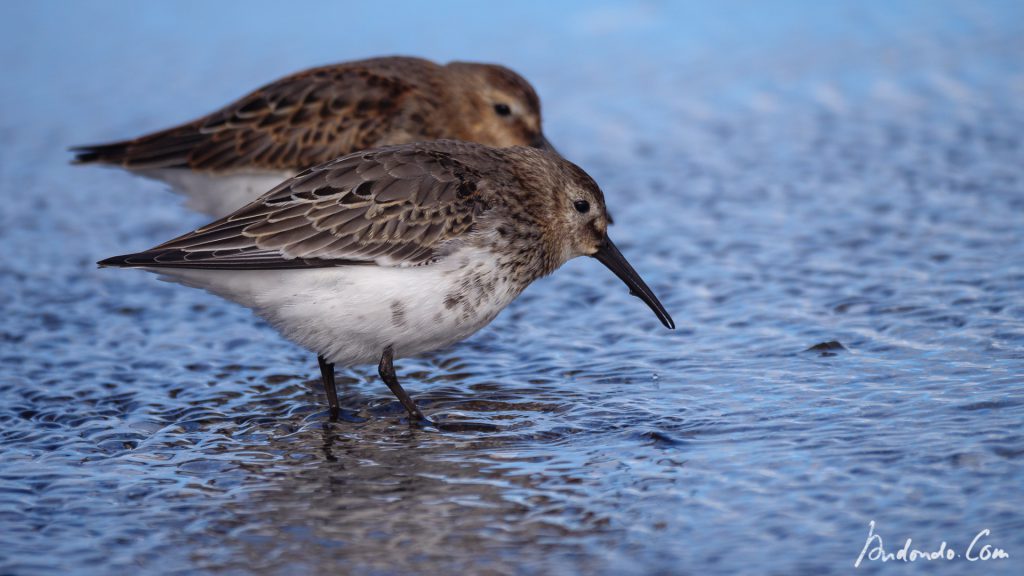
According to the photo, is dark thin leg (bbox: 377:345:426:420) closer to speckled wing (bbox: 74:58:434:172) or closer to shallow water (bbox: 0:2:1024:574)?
shallow water (bbox: 0:2:1024:574)

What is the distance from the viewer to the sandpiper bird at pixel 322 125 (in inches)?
356

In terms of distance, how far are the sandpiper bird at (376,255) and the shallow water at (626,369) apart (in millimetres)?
524

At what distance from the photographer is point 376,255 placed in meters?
6.46

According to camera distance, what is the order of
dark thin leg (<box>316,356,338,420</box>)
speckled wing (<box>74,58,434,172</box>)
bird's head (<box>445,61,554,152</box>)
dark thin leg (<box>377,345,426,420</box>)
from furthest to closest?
bird's head (<box>445,61,554,152</box>), speckled wing (<box>74,58,434,172</box>), dark thin leg (<box>316,356,338,420</box>), dark thin leg (<box>377,345,426,420</box>)

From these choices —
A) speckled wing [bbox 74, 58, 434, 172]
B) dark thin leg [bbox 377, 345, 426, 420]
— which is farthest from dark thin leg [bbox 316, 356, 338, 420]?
speckled wing [bbox 74, 58, 434, 172]

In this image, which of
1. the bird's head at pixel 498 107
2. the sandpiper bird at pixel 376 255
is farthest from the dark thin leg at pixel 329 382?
the bird's head at pixel 498 107

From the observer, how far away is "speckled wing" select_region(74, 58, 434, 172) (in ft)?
29.7

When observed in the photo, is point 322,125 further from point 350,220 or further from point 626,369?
point 626,369

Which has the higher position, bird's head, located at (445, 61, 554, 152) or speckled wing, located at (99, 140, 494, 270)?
bird's head, located at (445, 61, 554, 152)

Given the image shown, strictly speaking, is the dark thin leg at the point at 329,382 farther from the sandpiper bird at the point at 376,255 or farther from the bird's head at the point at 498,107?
the bird's head at the point at 498,107

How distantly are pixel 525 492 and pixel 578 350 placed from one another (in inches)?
87.0

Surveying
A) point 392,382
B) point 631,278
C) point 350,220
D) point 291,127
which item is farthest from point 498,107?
point 392,382

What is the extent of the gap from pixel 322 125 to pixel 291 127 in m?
0.23

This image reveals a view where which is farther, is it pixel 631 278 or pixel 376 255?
pixel 631 278
